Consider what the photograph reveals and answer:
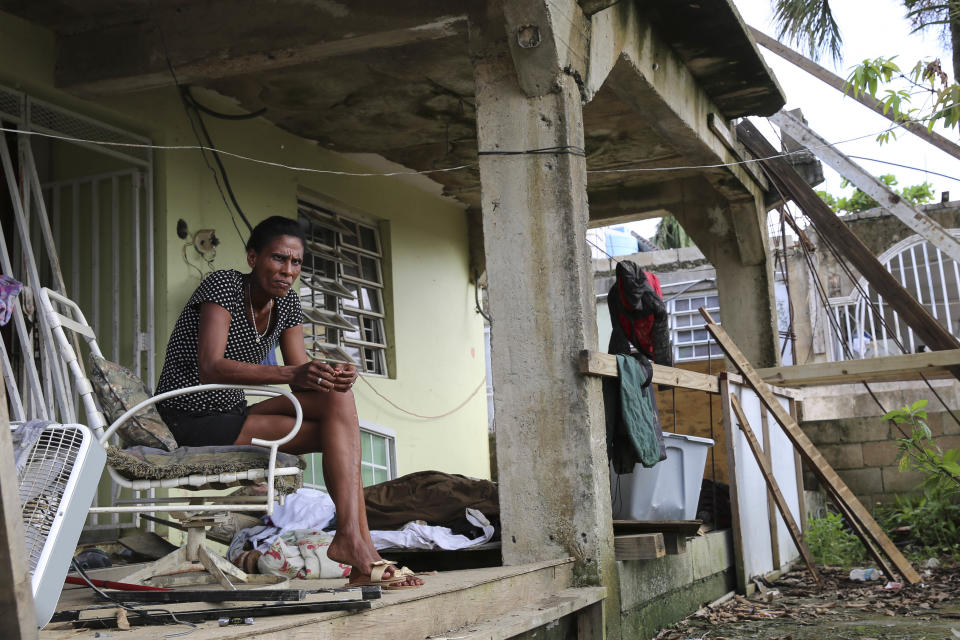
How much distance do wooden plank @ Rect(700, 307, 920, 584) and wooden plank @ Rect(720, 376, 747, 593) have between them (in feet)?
0.18

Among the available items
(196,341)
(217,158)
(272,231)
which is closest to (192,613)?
(196,341)

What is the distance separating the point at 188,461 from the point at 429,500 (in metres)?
2.12

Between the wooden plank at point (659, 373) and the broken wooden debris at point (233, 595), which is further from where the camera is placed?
the wooden plank at point (659, 373)

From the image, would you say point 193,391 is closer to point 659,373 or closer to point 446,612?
point 446,612

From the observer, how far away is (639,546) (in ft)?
15.0

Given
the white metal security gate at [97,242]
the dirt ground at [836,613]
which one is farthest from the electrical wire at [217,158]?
the dirt ground at [836,613]

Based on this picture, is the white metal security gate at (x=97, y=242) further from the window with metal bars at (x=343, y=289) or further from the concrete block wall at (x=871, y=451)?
the concrete block wall at (x=871, y=451)

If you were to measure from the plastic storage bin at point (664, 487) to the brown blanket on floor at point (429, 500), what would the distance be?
73cm

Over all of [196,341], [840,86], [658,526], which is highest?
[840,86]

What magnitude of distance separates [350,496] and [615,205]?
6.41 m

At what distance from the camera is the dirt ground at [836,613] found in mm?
4863

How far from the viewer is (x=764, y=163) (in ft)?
27.9

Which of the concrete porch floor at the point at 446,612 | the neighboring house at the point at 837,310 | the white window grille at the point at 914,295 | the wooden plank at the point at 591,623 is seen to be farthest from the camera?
the white window grille at the point at 914,295

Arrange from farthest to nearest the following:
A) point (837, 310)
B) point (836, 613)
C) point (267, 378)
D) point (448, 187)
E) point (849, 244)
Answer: point (837, 310), point (448, 187), point (849, 244), point (836, 613), point (267, 378)
